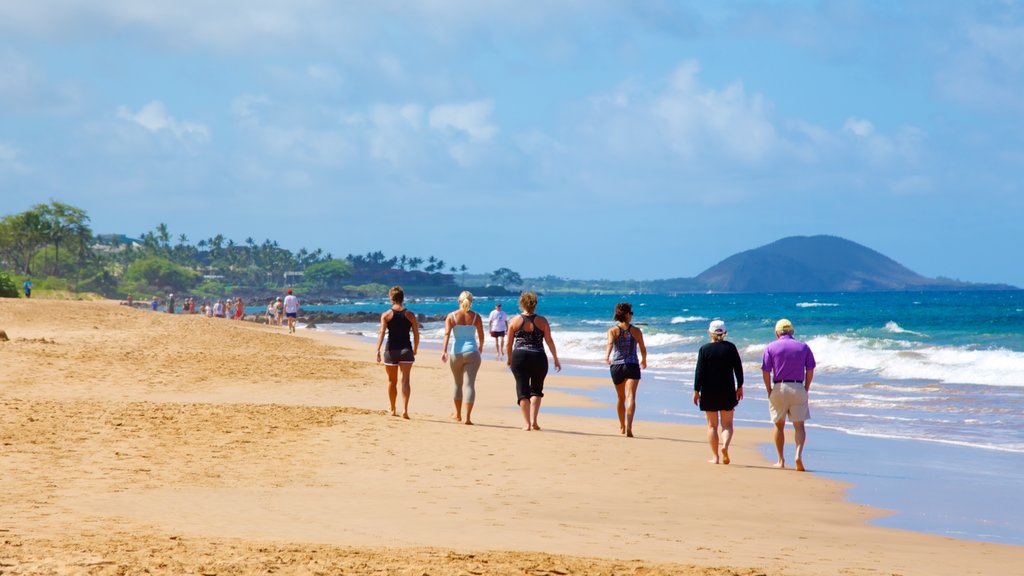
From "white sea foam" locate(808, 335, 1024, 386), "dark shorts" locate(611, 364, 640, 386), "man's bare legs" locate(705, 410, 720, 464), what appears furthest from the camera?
"white sea foam" locate(808, 335, 1024, 386)

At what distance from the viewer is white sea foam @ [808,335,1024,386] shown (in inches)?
1019

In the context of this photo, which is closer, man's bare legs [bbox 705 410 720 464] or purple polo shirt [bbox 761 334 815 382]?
purple polo shirt [bbox 761 334 815 382]

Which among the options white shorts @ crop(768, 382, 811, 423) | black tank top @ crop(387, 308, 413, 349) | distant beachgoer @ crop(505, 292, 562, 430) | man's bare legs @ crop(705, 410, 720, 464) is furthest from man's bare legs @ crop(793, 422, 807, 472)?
black tank top @ crop(387, 308, 413, 349)

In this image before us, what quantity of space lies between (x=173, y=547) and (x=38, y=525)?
3.86ft

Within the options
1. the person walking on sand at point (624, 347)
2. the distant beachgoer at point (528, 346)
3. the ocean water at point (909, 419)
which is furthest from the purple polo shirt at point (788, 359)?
the distant beachgoer at point (528, 346)

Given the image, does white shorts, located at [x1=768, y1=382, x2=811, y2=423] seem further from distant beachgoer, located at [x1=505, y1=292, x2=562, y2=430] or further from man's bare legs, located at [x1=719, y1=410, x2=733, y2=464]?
distant beachgoer, located at [x1=505, y1=292, x2=562, y2=430]

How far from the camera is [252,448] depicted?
405 inches

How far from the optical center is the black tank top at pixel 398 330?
43.0ft

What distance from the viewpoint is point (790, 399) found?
10.9m

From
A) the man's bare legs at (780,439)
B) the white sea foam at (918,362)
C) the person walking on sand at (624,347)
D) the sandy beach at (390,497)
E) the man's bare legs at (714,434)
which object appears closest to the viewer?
the sandy beach at (390,497)

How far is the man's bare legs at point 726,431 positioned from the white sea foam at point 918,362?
51.1 ft

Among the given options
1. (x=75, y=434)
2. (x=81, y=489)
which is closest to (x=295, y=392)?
(x=75, y=434)

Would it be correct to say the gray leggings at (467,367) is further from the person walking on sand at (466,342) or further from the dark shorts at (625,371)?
the dark shorts at (625,371)

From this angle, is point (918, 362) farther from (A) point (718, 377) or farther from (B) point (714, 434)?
(A) point (718, 377)
